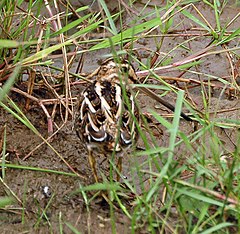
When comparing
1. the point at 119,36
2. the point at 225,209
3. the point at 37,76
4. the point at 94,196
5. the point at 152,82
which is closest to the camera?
the point at 225,209

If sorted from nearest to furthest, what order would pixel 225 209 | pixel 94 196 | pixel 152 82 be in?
pixel 225 209 → pixel 94 196 → pixel 152 82

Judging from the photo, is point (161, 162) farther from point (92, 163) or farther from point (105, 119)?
point (92, 163)

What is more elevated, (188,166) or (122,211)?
(188,166)

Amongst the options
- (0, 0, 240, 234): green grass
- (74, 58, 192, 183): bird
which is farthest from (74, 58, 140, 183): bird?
(0, 0, 240, 234): green grass

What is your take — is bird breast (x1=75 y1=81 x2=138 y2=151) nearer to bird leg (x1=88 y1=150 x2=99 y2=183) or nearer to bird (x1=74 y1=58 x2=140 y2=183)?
bird (x1=74 y1=58 x2=140 y2=183)

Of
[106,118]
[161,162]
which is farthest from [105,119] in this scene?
[161,162]

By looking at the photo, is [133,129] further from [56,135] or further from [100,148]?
[56,135]

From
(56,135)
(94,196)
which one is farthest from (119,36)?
(94,196)

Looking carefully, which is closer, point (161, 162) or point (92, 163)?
point (161, 162)
